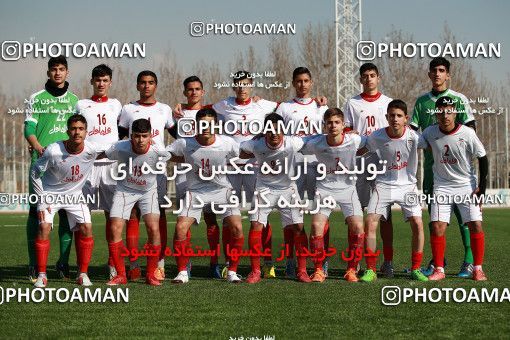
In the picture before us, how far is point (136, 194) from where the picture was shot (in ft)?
26.6

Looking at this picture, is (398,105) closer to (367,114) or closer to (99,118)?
(367,114)

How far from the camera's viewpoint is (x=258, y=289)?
7445mm

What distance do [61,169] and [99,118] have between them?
3.27ft

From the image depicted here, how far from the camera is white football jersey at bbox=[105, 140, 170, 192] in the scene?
7.97 m

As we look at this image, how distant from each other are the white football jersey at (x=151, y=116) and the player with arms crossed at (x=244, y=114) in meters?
0.65

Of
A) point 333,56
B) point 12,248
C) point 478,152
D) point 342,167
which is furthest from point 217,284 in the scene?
point 333,56

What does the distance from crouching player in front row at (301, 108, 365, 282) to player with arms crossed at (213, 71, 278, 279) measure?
0.77 metres

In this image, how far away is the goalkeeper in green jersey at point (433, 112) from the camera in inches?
335

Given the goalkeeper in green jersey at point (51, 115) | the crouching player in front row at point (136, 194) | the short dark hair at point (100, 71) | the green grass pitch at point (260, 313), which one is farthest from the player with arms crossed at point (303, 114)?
the goalkeeper in green jersey at point (51, 115)

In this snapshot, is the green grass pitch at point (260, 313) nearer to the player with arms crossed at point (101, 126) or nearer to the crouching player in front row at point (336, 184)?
the crouching player in front row at point (336, 184)

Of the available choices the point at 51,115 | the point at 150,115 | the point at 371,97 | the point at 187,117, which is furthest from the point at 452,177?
the point at 51,115

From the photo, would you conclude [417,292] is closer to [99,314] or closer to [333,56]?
[99,314]

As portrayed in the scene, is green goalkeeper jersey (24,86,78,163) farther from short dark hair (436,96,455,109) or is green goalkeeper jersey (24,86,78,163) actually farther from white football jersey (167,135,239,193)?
short dark hair (436,96,455,109)

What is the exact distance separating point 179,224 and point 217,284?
741mm
